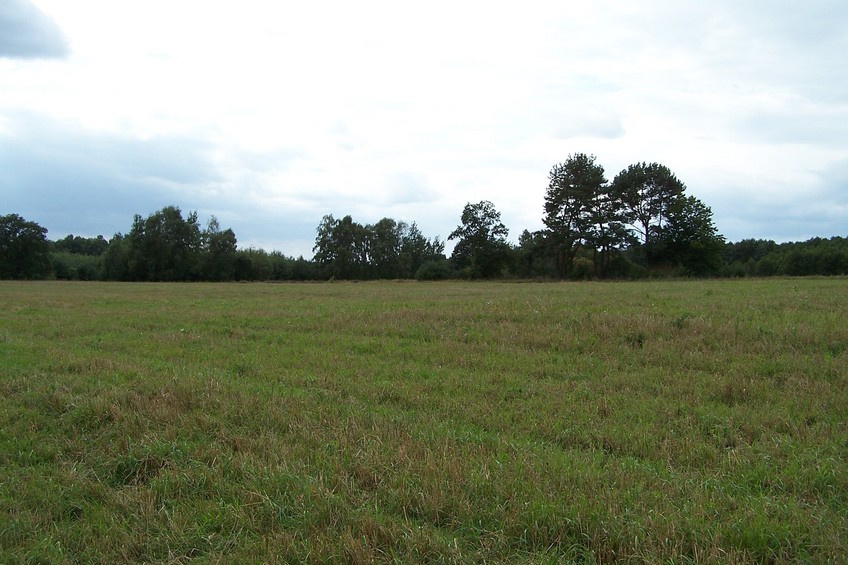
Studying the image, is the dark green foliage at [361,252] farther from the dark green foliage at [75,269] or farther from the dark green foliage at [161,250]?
the dark green foliage at [75,269]

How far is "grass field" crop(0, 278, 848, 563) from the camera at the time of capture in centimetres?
374

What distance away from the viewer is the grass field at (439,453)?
3742 mm

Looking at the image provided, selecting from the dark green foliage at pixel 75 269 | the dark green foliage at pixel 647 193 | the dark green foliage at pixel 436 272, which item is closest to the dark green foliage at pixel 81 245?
the dark green foliage at pixel 75 269

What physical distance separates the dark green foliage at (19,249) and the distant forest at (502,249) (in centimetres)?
16

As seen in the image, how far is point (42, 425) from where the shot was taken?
664 cm

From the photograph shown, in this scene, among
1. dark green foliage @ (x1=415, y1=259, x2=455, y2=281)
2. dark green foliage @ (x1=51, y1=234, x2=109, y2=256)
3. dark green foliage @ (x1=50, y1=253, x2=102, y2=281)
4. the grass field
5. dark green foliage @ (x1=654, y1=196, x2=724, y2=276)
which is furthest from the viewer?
dark green foliage @ (x1=51, y1=234, x2=109, y2=256)

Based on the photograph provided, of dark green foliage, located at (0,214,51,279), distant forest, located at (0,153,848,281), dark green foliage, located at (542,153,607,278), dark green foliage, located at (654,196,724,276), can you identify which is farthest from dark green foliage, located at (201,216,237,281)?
dark green foliage, located at (654,196,724,276)

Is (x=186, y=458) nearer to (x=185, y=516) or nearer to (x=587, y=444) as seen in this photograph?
(x=185, y=516)

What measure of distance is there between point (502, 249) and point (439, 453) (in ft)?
247

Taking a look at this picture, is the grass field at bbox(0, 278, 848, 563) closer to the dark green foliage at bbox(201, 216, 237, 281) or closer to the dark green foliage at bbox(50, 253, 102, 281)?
the dark green foliage at bbox(201, 216, 237, 281)

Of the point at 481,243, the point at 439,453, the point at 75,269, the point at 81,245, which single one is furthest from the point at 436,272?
the point at 81,245

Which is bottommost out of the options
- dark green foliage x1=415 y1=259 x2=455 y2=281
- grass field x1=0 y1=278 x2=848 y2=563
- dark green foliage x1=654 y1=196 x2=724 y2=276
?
grass field x1=0 y1=278 x2=848 y2=563

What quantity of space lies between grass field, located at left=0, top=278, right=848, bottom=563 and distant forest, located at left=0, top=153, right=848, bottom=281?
56518mm

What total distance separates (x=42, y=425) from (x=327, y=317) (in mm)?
10853
